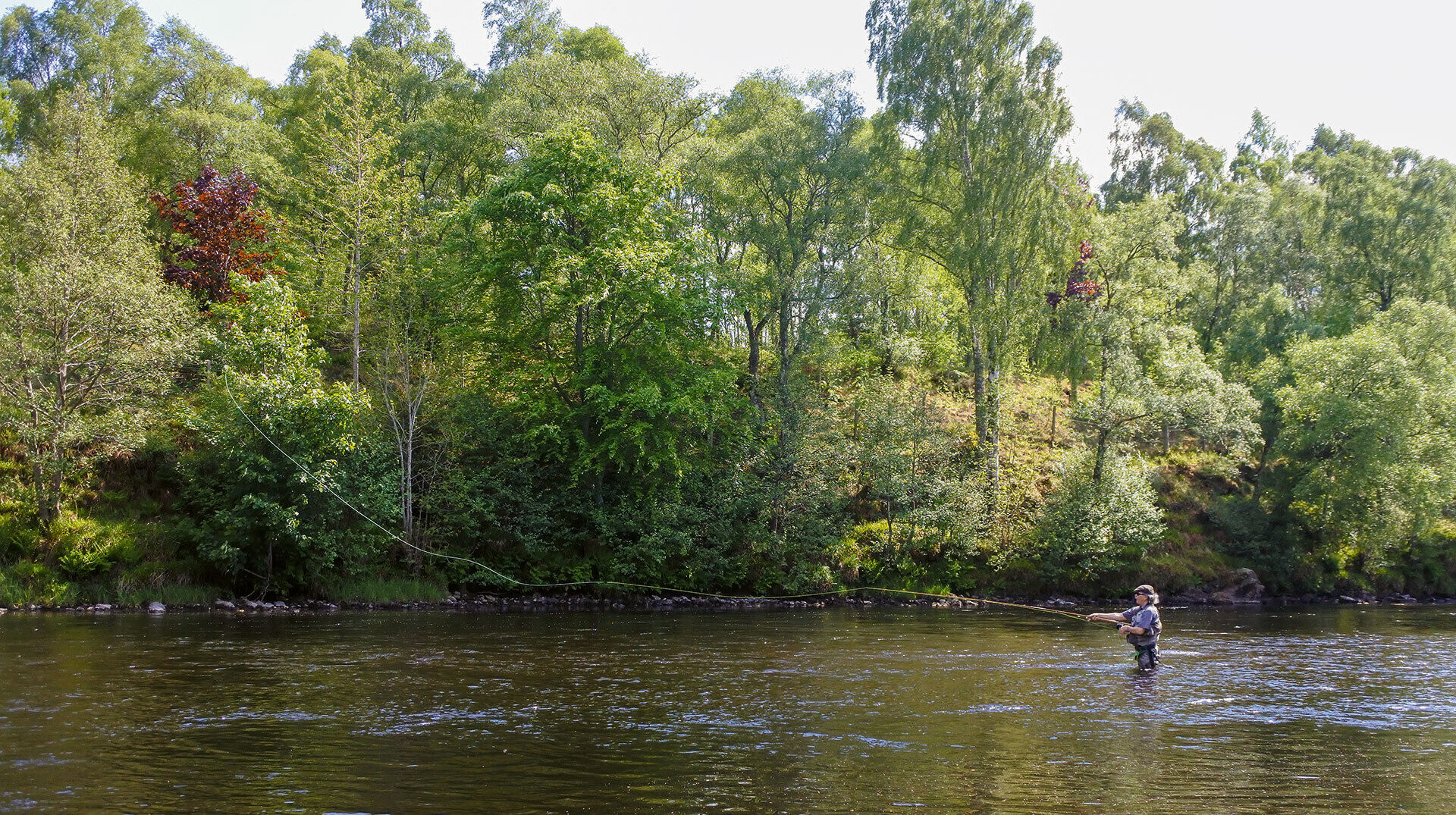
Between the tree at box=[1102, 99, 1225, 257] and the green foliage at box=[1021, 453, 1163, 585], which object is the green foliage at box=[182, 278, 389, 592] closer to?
the green foliage at box=[1021, 453, 1163, 585]

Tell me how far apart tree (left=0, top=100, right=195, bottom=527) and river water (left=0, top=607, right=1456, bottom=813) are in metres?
6.63

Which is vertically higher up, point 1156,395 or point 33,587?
point 1156,395

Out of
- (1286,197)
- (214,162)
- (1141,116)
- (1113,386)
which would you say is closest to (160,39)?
(214,162)

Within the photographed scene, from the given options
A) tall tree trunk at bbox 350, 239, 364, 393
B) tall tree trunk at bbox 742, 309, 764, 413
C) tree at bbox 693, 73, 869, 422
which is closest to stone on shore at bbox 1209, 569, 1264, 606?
tree at bbox 693, 73, 869, 422

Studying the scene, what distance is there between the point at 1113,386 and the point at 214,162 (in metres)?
38.4

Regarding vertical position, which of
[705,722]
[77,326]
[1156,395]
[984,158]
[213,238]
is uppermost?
[984,158]

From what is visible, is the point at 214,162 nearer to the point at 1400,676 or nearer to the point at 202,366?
the point at 202,366

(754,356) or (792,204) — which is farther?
(754,356)

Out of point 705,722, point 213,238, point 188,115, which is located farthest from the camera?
point 188,115

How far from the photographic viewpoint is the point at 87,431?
1185 inches

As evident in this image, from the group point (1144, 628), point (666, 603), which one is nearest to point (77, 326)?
point (666, 603)

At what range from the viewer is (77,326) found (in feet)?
103

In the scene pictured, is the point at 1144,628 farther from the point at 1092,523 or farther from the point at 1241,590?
the point at 1241,590

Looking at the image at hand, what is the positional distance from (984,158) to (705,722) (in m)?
30.5
